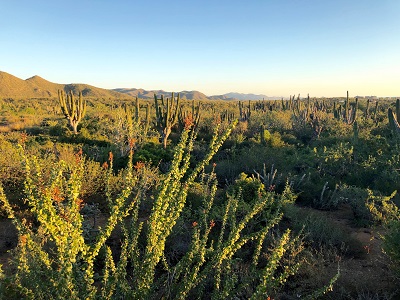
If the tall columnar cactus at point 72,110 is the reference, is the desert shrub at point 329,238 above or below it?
below

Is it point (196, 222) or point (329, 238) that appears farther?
point (329, 238)

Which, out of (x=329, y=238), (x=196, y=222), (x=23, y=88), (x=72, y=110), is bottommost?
(x=329, y=238)

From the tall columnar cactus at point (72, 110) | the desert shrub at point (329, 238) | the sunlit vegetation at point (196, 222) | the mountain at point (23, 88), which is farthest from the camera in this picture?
the mountain at point (23, 88)

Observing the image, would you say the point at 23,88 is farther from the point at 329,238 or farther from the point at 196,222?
the point at 196,222

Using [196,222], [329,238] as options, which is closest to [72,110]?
[329,238]

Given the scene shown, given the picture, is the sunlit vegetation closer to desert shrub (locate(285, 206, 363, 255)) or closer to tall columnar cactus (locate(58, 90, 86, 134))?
desert shrub (locate(285, 206, 363, 255))

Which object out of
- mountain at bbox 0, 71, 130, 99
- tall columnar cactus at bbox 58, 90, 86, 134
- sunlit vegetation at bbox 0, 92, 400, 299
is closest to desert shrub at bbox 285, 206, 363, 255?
sunlit vegetation at bbox 0, 92, 400, 299

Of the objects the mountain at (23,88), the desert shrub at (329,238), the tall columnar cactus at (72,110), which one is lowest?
the desert shrub at (329,238)

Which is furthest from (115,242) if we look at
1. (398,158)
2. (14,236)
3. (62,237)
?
(398,158)

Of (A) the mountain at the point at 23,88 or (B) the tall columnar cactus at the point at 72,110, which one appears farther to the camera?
(A) the mountain at the point at 23,88

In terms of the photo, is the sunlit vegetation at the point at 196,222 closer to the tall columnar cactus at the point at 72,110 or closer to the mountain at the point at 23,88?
the tall columnar cactus at the point at 72,110

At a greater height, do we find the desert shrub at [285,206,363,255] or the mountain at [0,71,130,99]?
the mountain at [0,71,130,99]

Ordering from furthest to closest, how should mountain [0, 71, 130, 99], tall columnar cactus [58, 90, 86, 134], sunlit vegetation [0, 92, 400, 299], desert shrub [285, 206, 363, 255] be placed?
mountain [0, 71, 130, 99] < tall columnar cactus [58, 90, 86, 134] < desert shrub [285, 206, 363, 255] < sunlit vegetation [0, 92, 400, 299]

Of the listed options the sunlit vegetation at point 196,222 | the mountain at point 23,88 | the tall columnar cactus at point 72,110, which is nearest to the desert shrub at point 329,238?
the sunlit vegetation at point 196,222
